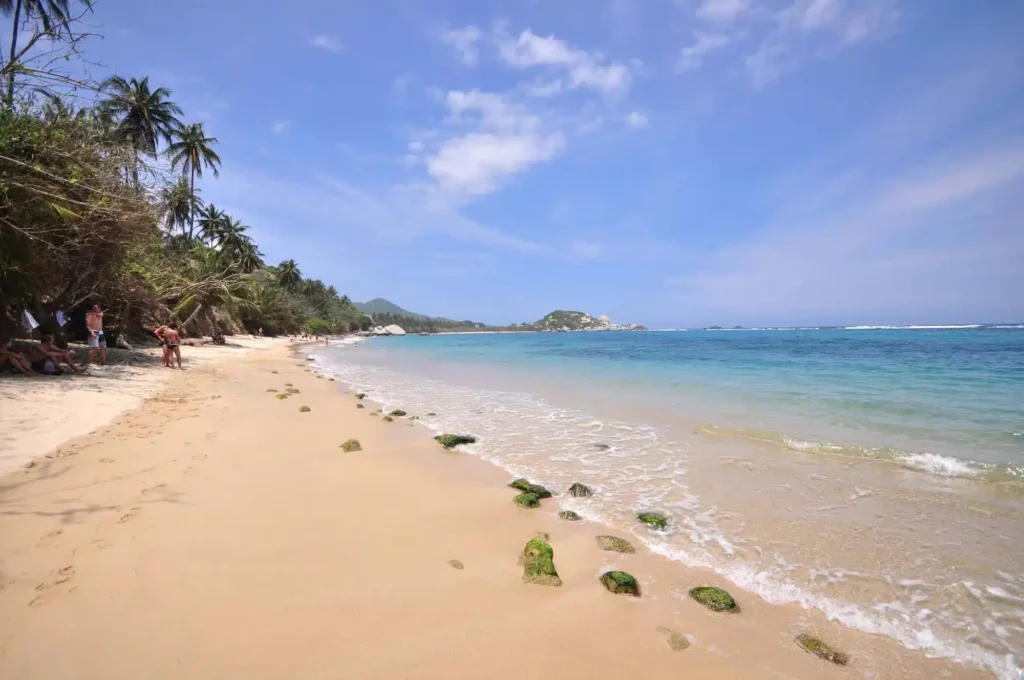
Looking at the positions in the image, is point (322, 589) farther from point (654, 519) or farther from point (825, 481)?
point (825, 481)

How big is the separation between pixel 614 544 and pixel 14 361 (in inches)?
491

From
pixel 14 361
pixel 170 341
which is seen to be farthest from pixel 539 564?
pixel 170 341

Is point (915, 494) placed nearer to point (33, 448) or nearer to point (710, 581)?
point (710, 581)

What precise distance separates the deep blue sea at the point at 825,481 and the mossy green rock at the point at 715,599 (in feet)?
1.48

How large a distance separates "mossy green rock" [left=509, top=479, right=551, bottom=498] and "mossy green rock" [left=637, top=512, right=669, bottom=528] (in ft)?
3.79

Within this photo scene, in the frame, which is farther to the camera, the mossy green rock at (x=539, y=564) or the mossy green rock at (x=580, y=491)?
the mossy green rock at (x=580, y=491)

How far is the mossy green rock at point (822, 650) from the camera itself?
2738 millimetres

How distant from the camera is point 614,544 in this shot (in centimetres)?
407

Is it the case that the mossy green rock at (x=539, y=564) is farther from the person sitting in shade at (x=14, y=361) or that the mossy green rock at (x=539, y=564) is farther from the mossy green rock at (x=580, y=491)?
the person sitting in shade at (x=14, y=361)

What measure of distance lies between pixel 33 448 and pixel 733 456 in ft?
32.3

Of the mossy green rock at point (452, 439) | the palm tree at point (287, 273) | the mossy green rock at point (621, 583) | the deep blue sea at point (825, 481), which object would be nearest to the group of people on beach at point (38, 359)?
the deep blue sea at point (825, 481)

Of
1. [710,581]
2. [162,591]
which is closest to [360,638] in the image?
[162,591]

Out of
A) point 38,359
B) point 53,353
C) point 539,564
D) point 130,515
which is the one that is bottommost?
point 539,564

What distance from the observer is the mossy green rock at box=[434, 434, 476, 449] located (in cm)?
747
